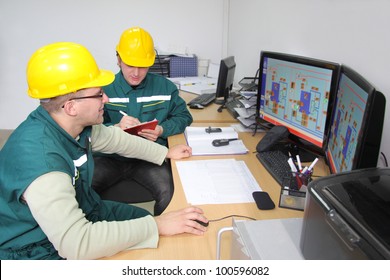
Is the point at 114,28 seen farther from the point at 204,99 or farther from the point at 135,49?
the point at 135,49

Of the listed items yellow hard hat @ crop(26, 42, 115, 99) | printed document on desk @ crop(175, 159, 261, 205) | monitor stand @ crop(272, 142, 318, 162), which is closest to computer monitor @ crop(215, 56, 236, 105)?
monitor stand @ crop(272, 142, 318, 162)

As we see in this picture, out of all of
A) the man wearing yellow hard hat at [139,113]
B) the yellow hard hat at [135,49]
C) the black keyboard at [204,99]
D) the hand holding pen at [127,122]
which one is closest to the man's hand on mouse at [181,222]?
the man wearing yellow hard hat at [139,113]

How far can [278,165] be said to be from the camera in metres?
1.46

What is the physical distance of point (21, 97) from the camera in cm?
373

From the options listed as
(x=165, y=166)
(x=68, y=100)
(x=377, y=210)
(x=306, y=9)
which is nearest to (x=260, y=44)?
(x=306, y=9)

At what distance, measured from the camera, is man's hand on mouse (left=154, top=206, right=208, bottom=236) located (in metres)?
1.04

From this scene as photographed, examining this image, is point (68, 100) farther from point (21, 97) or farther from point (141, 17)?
point (21, 97)

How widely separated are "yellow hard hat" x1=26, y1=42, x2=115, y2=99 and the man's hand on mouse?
51 centimetres

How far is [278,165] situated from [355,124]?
0.49 m

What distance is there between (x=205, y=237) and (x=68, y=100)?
2.07ft

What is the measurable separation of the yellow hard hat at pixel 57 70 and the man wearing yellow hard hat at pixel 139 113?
2.57 ft

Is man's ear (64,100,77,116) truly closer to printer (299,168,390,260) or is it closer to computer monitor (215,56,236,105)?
printer (299,168,390,260)

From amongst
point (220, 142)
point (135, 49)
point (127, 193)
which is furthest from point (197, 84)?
point (127, 193)

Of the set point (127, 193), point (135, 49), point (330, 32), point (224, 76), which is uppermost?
point (330, 32)
